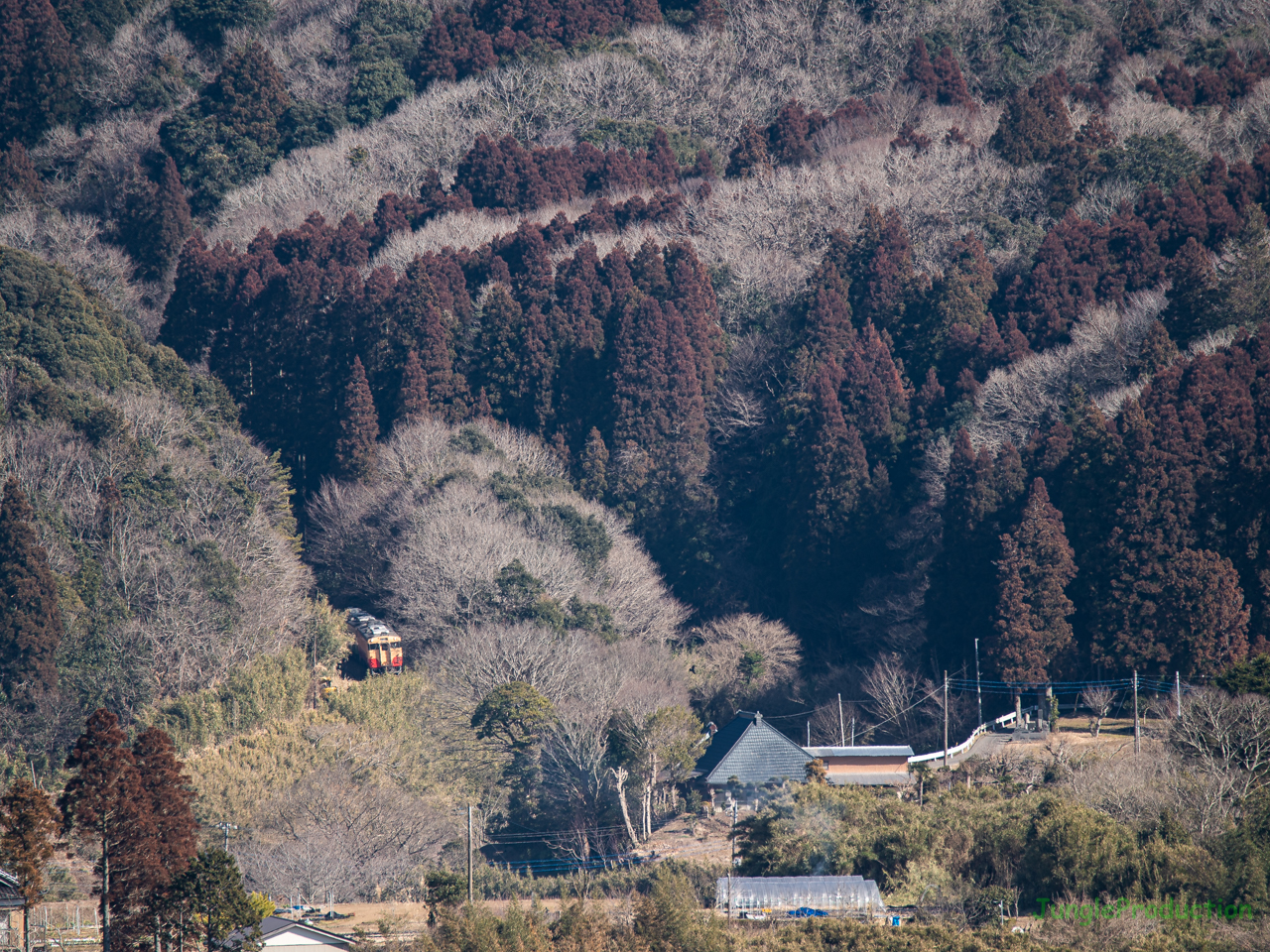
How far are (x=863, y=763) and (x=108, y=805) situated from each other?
80.9ft

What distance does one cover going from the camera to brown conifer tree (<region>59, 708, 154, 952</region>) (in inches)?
1152

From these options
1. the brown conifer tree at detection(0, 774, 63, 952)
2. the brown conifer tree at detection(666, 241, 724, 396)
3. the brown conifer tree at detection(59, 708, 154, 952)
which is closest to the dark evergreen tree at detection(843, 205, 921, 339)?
the brown conifer tree at detection(666, 241, 724, 396)

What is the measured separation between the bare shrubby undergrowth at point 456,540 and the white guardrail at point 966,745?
40.8ft

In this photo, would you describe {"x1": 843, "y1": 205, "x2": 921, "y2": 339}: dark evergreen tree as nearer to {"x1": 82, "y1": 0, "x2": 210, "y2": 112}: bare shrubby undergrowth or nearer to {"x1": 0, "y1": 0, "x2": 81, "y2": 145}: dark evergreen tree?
{"x1": 82, "y1": 0, "x2": 210, "y2": 112}: bare shrubby undergrowth

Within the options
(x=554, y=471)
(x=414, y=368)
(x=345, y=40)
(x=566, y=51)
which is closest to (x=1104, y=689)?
(x=554, y=471)

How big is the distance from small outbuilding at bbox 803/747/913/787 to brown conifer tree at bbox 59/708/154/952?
74.2 feet

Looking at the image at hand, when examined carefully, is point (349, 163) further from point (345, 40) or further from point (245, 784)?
point (245, 784)

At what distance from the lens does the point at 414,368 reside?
64500 millimetres

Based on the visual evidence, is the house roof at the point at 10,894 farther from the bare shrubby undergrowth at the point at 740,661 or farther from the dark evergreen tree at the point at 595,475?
the dark evergreen tree at the point at 595,475

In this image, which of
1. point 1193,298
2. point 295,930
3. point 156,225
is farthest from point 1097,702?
point 156,225

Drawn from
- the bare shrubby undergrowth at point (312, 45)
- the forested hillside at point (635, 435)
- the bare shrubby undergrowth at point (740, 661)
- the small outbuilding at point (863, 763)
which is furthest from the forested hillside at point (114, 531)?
the bare shrubby undergrowth at point (312, 45)

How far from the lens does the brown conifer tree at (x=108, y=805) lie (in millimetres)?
29266

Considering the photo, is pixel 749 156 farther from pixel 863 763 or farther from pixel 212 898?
pixel 212 898

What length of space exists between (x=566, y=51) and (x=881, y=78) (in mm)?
14946
